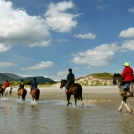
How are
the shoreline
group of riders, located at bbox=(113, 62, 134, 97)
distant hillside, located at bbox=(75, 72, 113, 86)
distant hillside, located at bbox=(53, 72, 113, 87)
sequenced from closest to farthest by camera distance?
1. group of riders, located at bbox=(113, 62, 134, 97)
2. the shoreline
3. distant hillside, located at bbox=(75, 72, 113, 86)
4. distant hillside, located at bbox=(53, 72, 113, 87)

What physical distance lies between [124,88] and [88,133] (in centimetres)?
645

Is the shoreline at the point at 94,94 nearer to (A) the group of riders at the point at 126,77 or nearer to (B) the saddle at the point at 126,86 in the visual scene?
(A) the group of riders at the point at 126,77

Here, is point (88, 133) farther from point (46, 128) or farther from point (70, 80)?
point (70, 80)

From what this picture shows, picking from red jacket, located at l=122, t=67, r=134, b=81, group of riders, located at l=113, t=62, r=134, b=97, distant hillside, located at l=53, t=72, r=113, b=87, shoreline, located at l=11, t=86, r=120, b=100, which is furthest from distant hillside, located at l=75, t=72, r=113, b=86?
red jacket, located at l=122, t=67, r=134, b=81

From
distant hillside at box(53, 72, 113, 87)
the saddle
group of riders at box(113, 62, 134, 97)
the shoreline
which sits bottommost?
the shoreline

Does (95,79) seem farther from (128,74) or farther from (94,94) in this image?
(128,74)

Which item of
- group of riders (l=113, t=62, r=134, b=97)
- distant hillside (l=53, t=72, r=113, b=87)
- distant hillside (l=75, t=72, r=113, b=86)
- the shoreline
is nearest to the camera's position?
group of riders (l=113, t=62, r=134, b=97)

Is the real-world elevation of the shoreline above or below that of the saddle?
below

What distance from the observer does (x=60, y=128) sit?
28.3ft

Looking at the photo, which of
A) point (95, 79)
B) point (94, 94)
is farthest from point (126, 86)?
point (95, 79)

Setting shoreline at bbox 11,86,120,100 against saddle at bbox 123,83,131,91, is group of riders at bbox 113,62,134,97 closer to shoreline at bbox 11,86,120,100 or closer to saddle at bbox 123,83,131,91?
saddle at bbox 123,83,131,91

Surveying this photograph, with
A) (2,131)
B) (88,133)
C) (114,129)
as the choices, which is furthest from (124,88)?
(2,131)

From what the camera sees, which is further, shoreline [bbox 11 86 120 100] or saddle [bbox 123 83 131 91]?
shoreline [bbox 11 86 120 100]

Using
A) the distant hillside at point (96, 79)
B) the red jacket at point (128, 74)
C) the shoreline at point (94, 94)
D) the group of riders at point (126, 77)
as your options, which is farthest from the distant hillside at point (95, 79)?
the red jacket at point (128, 74)
